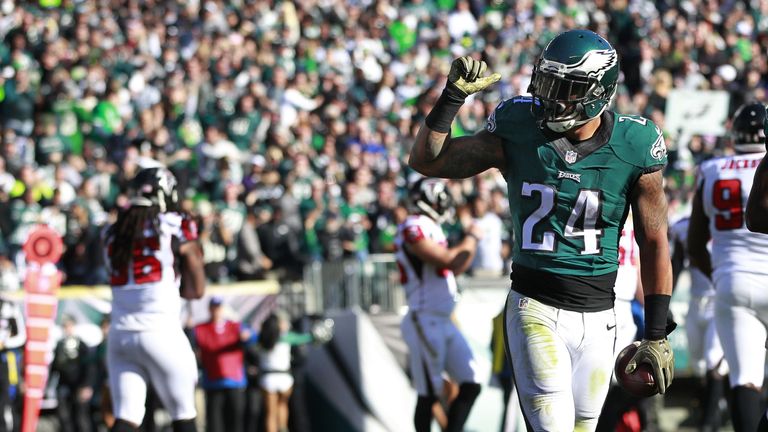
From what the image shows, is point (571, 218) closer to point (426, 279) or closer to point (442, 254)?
point (442, 254)

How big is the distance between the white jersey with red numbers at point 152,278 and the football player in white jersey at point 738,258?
9.73 ft

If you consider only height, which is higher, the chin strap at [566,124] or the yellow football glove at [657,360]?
the chin strap at [566,124]

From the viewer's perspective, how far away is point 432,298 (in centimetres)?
861

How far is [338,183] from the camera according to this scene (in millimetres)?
14570

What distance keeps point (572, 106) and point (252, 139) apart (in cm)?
1077

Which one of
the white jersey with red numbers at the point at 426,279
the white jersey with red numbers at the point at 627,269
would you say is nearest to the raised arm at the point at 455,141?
the white jersey with red numbers at the point at 627,269

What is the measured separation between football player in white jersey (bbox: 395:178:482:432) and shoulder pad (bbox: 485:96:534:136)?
3346 mm

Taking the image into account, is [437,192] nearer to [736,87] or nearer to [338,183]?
[338,183]

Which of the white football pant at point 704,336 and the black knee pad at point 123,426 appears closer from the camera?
the black knee pad at point 123,426

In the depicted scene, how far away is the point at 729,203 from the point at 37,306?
547 cm

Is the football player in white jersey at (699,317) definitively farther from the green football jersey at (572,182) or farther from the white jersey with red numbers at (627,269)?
the green football jersey at (572,182)

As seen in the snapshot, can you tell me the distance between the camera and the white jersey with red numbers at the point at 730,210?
6.92m

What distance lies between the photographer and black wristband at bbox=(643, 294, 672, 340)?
4.96 meters

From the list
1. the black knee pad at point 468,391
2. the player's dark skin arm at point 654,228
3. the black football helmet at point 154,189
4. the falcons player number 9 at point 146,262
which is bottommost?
the black knee pad at point 468,391
